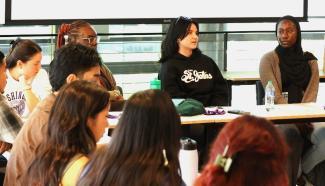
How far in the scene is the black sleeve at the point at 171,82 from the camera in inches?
179

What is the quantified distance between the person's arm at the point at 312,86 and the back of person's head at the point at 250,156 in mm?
3596

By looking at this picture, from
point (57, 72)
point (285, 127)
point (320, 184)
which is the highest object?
point (57, 72)

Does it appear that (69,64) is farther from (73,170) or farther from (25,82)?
(25,82)

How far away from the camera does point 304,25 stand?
7086mm

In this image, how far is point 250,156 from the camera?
149 cm

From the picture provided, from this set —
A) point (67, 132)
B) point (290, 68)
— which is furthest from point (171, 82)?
Result: point (67, 132)

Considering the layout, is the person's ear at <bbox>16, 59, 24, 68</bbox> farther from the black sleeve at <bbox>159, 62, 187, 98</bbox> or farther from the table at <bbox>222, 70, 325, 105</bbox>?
the table at <bbox>222, 70, 325, 105</bbox>

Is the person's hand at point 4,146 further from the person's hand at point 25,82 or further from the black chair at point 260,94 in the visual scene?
the black chair at point 260,94

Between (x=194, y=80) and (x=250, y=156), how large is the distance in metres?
3.13
